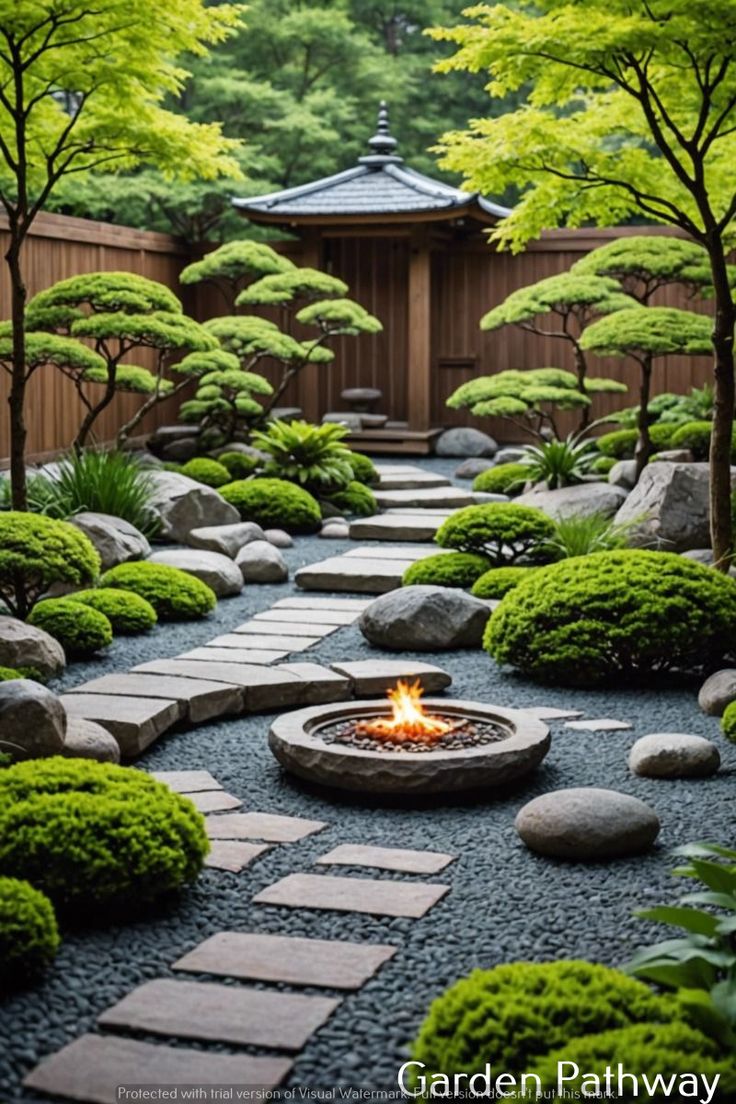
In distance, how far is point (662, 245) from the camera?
12906mm

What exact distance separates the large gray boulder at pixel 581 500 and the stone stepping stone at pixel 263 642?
3408 mm

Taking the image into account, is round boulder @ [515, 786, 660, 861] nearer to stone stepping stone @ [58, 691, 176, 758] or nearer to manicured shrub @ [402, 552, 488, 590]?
stone stepping stone @ [58, 691, 176, 758]

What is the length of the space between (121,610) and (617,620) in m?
3.04

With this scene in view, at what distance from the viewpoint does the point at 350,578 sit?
10.1 meters

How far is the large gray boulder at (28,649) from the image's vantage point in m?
7.07

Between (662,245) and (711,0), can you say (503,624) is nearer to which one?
(711,0)

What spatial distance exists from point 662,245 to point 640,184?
3.13m

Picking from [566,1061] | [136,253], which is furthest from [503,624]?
[136,253]

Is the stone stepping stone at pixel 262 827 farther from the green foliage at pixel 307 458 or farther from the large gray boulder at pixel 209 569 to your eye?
the green foliage at pixel 307 458

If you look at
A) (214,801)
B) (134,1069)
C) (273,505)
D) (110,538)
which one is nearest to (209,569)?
(110,538)

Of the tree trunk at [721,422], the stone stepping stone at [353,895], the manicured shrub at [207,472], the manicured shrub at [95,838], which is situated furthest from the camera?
the manicured shrub at [207,472]

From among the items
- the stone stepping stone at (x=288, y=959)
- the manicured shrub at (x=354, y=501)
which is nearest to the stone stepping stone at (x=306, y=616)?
the manicured shrub at (x=354, y=501)

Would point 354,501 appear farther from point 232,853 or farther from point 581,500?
point 232,853

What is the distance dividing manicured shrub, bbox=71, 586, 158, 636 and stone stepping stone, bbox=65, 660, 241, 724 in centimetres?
146
